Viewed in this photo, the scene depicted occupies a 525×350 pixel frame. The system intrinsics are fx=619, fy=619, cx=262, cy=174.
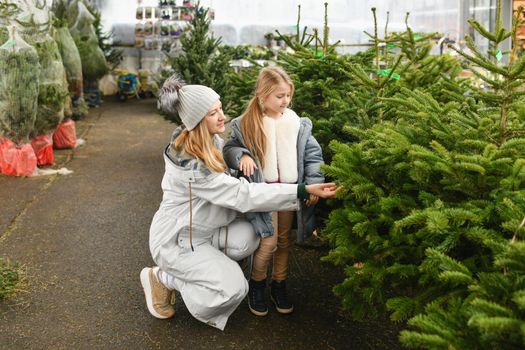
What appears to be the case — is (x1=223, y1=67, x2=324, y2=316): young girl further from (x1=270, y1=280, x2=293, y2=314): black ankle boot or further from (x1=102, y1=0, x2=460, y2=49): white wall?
(x1=102, y1=0, x2=460, y2=49): white wall

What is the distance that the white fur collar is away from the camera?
3885mm

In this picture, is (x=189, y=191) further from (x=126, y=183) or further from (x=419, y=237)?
(x=126, y=183)

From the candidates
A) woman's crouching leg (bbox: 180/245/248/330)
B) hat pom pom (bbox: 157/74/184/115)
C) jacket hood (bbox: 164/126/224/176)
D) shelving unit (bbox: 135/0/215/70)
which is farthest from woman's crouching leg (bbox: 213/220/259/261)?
shelving unit (bbox: 135/0/215/70)

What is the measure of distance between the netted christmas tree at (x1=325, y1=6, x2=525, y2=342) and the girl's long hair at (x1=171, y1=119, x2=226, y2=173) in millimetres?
730

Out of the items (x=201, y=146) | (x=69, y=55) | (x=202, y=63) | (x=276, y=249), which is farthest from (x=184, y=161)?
(x=69, y=55)

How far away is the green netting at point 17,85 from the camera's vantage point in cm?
695

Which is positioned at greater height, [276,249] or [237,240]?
[237,240]

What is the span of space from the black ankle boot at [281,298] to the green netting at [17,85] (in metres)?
4.45

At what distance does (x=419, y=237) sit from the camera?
2.66m

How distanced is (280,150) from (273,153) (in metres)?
0.05

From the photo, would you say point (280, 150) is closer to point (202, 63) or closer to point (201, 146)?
point (201, 146)

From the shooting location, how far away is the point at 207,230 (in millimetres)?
3738

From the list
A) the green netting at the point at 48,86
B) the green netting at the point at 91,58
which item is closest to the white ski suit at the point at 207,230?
the green netting at the point at 48,86

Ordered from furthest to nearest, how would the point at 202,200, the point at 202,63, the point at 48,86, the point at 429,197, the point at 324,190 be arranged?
1. the point at 202,63
2. the point at 48,86
3. the point at 202,200
4. the point at 324,190
5. the point at 429,197
